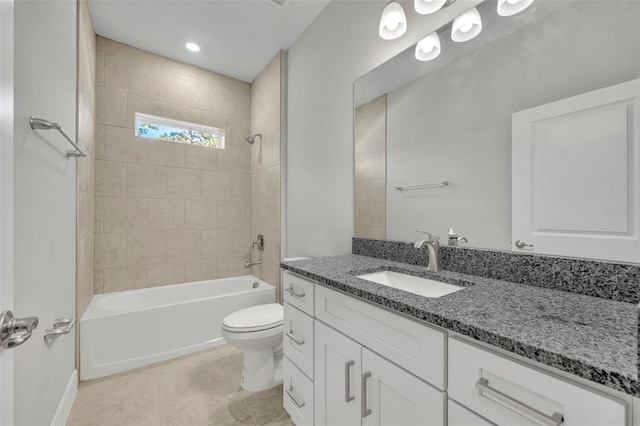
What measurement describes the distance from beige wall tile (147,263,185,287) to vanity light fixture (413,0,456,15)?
9.85ft

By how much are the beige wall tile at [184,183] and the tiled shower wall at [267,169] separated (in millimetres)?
622

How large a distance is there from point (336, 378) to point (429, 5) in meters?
1.77

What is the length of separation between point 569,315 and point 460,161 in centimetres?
78

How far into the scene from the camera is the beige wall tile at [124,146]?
255cm

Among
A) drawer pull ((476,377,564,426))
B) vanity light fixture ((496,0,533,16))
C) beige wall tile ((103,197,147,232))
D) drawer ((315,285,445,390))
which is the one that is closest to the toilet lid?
drawer ((315,285,445,390))

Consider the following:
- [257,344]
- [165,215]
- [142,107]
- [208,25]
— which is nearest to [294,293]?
[257,344]

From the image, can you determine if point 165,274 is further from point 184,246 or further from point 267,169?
point 267,169

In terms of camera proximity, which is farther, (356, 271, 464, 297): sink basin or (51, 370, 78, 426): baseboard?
(51, 370, 78, 426): baseboard

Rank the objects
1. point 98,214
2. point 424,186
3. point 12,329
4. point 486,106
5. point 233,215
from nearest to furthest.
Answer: point 12,329, point 486,106, point 424,186, point 98,214, point 233,215

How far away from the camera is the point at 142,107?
2.70 meters

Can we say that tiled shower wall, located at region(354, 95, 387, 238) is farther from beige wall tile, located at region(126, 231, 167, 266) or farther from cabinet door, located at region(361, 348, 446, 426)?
beige wall tile, located at region(126, 231, 167, 266)

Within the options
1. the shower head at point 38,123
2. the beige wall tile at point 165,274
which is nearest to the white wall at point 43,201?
the shower head at point 38,123

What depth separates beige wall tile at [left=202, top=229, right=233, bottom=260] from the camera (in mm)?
3055

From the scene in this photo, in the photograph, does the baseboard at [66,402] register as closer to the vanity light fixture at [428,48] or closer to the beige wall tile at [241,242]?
the beige wall tile at [241,242]
